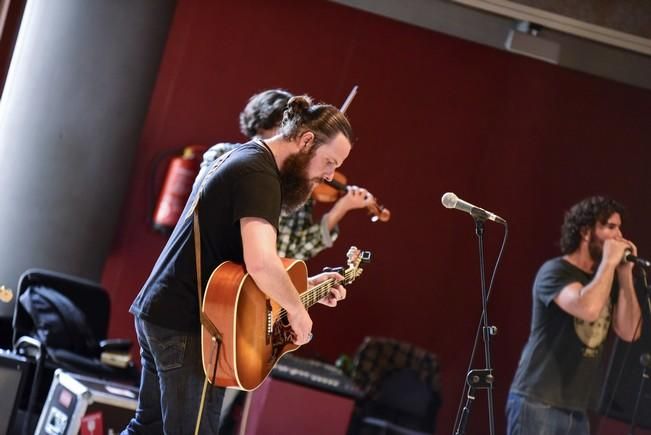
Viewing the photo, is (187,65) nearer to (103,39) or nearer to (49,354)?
(103,39)

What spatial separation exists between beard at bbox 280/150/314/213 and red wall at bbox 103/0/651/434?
9.74ft

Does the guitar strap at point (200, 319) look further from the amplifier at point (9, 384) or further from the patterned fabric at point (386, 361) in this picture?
the patterned fabric at point (386, 361)

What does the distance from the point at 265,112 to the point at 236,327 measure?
120 cm

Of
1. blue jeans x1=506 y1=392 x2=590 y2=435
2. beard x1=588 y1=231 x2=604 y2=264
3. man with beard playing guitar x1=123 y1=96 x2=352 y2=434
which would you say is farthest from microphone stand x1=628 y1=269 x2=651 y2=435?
man with beard playing guitar x1=123 y1=96 x2=352 y2=434

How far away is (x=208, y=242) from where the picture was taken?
3084mm

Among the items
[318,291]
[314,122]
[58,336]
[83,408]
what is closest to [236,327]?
[318,291]

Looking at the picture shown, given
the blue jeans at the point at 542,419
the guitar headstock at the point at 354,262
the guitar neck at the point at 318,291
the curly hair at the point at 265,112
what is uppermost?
the curly hair at the point at 265,112

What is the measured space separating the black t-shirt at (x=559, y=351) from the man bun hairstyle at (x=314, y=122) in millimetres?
1330

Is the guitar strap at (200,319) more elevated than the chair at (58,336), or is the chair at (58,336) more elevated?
the guitar strap at (200,319)

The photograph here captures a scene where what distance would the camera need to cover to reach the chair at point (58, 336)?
→ 482 centimetres

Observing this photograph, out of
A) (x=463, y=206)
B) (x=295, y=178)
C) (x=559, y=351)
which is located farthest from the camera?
(x=559, y=351)

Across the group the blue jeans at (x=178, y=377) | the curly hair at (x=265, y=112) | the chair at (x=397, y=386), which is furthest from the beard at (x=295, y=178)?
the chair at (x=397, y=386)

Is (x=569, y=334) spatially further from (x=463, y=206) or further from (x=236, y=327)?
(x=236, y=327)

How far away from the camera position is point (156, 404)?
3.18m
